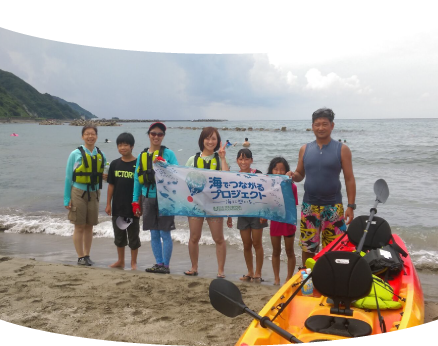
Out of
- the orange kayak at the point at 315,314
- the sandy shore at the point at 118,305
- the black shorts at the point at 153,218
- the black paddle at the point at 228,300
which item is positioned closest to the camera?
the black paddle at the point at 228,300

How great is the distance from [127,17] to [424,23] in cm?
176

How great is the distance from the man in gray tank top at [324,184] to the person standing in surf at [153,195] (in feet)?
4.98

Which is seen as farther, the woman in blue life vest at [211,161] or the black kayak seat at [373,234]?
the woman in blue life vest at [211,161]

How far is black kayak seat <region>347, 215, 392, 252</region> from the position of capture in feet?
10.0

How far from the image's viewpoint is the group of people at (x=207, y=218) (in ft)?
11.8

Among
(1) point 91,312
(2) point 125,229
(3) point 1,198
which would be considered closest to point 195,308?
(1) point 91,312

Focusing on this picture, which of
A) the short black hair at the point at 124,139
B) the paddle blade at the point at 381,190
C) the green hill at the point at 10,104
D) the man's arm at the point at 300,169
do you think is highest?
the green hill at the point at 10,104

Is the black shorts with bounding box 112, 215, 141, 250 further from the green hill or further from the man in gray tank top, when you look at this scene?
the man in gray tank top

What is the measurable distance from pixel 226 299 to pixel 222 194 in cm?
245

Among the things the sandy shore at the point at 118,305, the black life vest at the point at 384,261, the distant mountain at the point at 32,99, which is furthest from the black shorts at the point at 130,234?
the black life vest at the point at 384,261

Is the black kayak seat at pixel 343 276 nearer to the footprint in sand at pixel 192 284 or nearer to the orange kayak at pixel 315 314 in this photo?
the orange kayak at pixel 315 314

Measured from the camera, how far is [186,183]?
13.6 feet

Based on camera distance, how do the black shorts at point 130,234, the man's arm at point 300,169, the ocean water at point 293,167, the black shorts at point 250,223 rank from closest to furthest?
the man's arm at point 300,169 → the black shorts at point 250,223 → the black shorts at point 130,234 → the ocean water at point 293,167

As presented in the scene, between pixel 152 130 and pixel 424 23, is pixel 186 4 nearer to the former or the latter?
pixel 424 23
